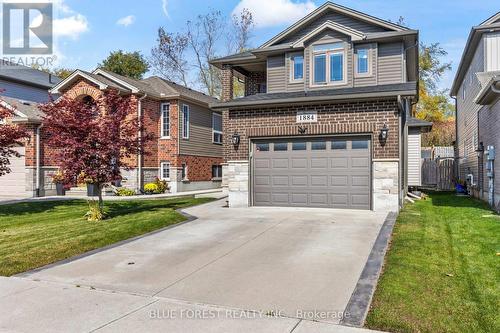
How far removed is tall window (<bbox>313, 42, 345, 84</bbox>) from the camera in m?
14.7

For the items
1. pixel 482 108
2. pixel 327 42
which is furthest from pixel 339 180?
pixel 482 108

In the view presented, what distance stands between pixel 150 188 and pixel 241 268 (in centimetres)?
1570

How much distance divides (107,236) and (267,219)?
163 inches

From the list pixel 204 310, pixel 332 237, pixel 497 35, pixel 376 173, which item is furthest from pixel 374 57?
pixel 204 310

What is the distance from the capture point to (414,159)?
61.9 feet

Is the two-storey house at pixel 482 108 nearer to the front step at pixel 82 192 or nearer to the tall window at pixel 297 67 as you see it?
the tall window at pixel 297 67

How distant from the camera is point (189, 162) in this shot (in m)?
23.7

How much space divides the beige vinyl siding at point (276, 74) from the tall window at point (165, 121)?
8484 millimetres

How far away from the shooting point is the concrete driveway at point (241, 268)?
5.04m

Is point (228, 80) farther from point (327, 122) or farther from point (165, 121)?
point (327, 122)

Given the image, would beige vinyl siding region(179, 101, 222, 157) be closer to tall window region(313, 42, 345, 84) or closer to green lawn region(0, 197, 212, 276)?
green lawn region(0, 197, 212, 276)

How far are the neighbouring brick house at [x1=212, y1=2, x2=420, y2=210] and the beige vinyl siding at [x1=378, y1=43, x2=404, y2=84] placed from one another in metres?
0.03

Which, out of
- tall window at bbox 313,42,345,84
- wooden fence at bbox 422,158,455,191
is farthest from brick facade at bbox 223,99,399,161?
wooden fence at bbox 422,158,455,191

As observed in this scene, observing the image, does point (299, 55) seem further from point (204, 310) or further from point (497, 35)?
point (204, 310)
